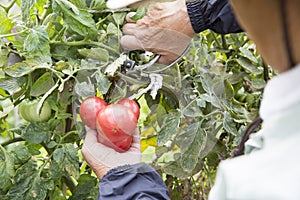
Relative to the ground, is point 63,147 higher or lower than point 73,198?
higher

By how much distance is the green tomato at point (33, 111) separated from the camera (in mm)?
1179

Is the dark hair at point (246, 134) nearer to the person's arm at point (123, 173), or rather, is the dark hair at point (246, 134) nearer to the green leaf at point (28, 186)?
the person's arm at point (123, 173)

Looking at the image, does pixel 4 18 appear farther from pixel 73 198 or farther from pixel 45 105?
pixel 73 198

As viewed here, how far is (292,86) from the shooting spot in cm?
50

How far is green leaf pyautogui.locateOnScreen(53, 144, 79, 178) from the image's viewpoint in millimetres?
1170

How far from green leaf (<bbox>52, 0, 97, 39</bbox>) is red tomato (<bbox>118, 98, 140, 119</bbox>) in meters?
0.17

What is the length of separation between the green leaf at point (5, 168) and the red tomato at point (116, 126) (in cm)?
26

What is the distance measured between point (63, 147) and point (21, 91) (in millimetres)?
143

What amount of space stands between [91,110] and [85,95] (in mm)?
64

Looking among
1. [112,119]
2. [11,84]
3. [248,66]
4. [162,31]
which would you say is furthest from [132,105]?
[248,66]

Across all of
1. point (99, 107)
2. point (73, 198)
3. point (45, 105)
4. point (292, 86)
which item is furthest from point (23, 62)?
point (292, 86)

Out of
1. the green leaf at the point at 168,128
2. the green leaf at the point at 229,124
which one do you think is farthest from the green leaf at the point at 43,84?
the green leaf at the point at 229,124

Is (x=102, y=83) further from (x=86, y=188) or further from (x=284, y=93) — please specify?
(x=284, y=93)

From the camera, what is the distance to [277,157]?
1.63ft
